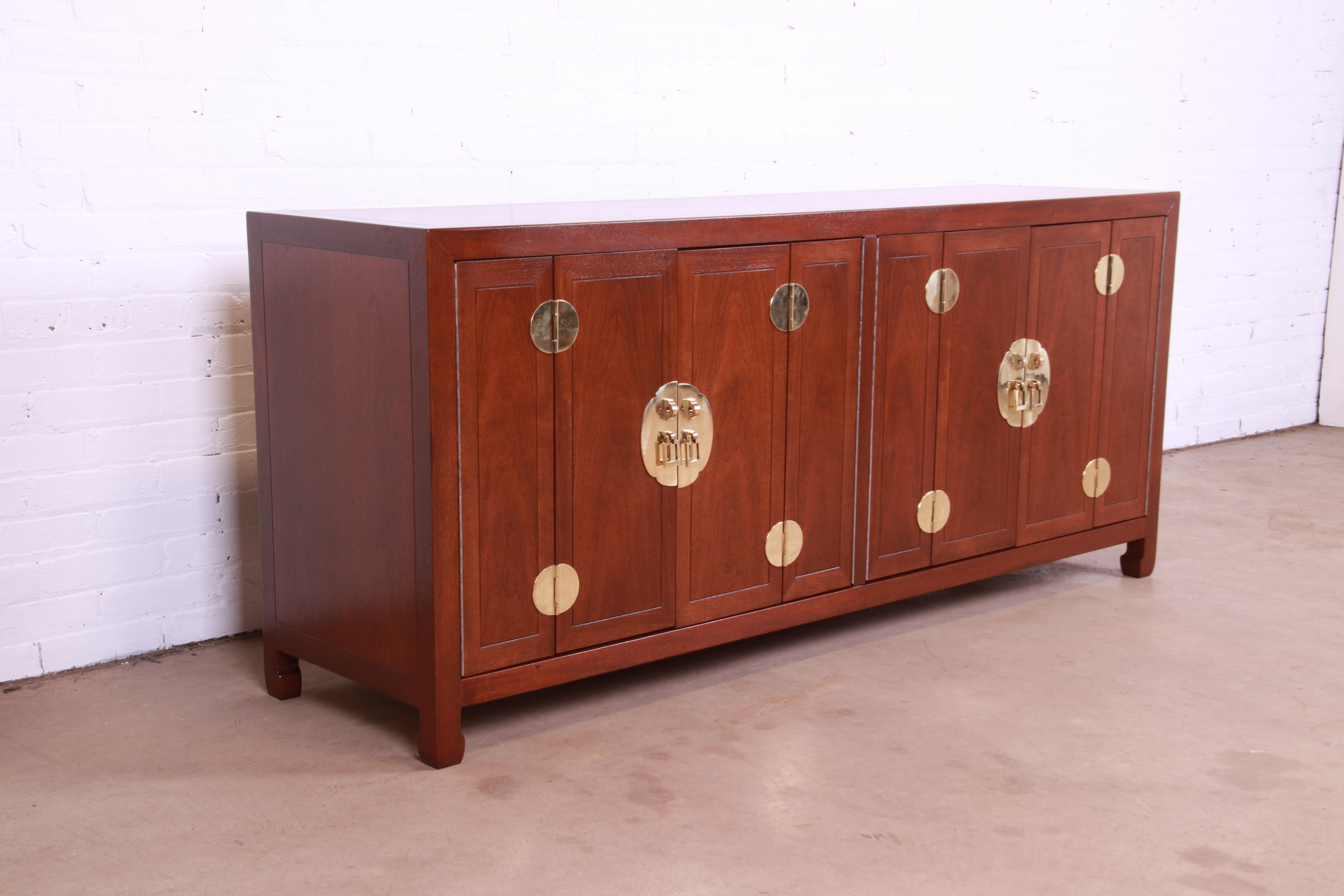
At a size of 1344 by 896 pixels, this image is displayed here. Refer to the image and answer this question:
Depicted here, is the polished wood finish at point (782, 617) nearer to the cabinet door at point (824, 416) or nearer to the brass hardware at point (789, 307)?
the cabinet door at point (824, 416)

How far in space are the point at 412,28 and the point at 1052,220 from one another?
5.89ft

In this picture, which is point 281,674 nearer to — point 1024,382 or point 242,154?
point 242,154

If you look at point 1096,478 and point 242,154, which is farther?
point 1096,478

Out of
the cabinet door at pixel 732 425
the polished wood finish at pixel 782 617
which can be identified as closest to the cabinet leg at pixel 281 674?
the polished wood finish at pixel 782 617

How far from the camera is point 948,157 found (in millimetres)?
5109

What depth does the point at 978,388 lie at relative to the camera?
3.68m

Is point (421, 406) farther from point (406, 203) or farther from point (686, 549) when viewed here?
point (406, 203)

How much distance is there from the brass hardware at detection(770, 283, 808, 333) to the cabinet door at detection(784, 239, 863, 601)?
1cm

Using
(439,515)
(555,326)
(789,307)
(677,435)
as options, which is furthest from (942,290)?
(439,515)

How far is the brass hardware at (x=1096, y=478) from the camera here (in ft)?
13.1

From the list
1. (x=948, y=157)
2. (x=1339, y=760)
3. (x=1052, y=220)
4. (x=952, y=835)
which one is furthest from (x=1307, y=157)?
(x=952, y=835)

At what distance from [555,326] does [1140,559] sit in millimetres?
2226

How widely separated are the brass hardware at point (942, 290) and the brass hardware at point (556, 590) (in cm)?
122

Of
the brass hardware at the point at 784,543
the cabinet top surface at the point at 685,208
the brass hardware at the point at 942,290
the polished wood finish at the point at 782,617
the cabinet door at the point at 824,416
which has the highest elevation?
the cabinet top surface at the point at 685,208
